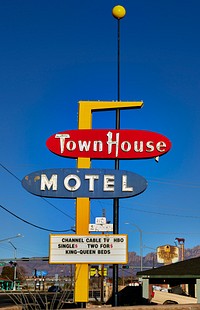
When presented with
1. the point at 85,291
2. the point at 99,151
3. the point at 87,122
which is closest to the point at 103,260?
the point at 85,291

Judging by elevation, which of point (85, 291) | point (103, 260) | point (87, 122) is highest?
point (87, 122)

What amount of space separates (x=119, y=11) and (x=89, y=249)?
11207 mm

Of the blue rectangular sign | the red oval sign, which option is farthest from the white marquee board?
the red oval sign

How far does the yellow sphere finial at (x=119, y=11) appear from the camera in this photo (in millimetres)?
22969

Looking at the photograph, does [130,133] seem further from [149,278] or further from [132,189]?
[149,278]

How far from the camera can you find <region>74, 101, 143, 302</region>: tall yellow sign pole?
21.1m

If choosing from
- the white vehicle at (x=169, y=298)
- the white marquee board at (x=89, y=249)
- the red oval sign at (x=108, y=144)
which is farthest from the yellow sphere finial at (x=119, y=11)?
the white vehicle at (x=169, y=298)

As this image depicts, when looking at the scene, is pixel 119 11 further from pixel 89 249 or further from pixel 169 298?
pixel 169 298

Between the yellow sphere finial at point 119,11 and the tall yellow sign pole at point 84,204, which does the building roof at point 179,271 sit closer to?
the tall yellow sign pole at point 84,204

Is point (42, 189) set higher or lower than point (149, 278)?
higher

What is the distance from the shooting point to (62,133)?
72.8ft

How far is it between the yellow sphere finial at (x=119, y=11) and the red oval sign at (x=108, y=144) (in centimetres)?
563

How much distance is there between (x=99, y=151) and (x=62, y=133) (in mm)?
1903

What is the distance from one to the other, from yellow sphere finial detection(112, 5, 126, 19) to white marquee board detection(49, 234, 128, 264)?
10392 mm
